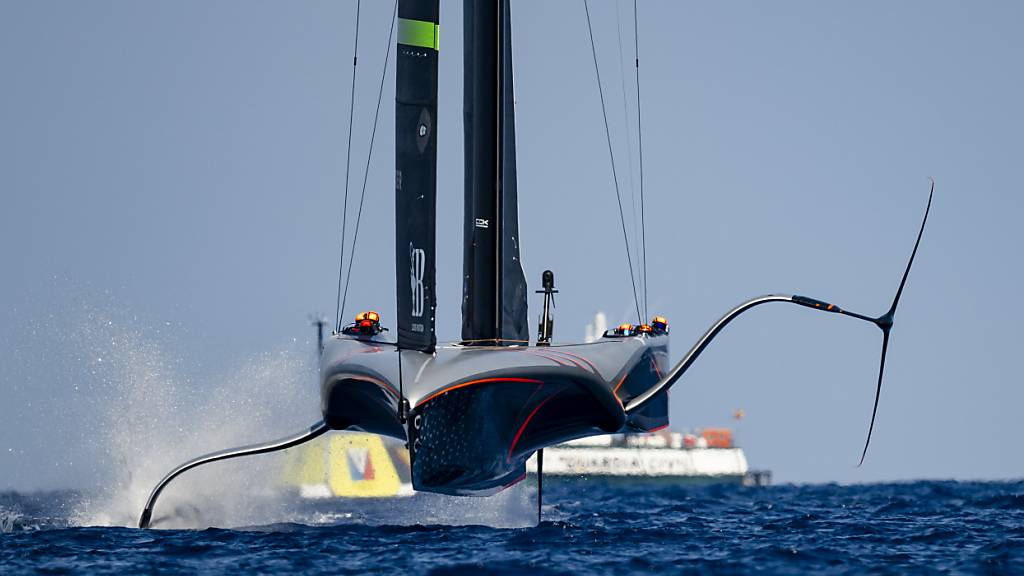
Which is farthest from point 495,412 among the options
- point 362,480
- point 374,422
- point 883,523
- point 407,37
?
point 362,480

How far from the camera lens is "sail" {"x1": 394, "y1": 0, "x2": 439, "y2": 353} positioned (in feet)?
50.9

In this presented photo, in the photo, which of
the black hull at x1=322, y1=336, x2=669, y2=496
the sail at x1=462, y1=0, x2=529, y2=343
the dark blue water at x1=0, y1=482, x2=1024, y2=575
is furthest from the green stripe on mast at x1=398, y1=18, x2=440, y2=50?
the dark blue water at x1=0, y1=482, x2=1024, y2=575

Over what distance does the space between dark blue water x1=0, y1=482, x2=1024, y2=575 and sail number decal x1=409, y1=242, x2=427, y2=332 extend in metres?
2.49

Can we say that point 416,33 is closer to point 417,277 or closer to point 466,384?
point 417,277

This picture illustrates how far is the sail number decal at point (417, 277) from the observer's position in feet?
50.9

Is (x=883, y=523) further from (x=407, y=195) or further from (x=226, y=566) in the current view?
(x=226, y=566)

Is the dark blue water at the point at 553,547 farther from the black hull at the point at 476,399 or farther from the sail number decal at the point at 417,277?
the sail number decal at the point at 417,277

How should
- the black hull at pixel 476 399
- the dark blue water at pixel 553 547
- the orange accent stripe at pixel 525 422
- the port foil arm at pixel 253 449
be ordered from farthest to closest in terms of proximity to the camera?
1. the port foil arm at pixel 253 449
2. the orange accent stripe at pixel 525 422
3. the black hull at pixel 476 399
4. the dark blue water at pixel 553 547

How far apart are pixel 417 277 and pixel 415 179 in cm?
104

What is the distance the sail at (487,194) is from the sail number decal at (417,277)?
168 centimetres

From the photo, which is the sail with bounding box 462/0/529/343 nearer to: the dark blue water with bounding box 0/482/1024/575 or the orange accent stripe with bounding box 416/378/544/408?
the orange accent stripe with bounding box 416/378/544/408

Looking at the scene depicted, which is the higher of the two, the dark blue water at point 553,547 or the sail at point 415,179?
the sail at point 415,179

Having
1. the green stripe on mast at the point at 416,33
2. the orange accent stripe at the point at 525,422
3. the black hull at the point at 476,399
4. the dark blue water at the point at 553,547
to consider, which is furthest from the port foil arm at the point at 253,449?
the green stripe on mast at the point at 416,33

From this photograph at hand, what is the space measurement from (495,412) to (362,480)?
2766 centimetres
